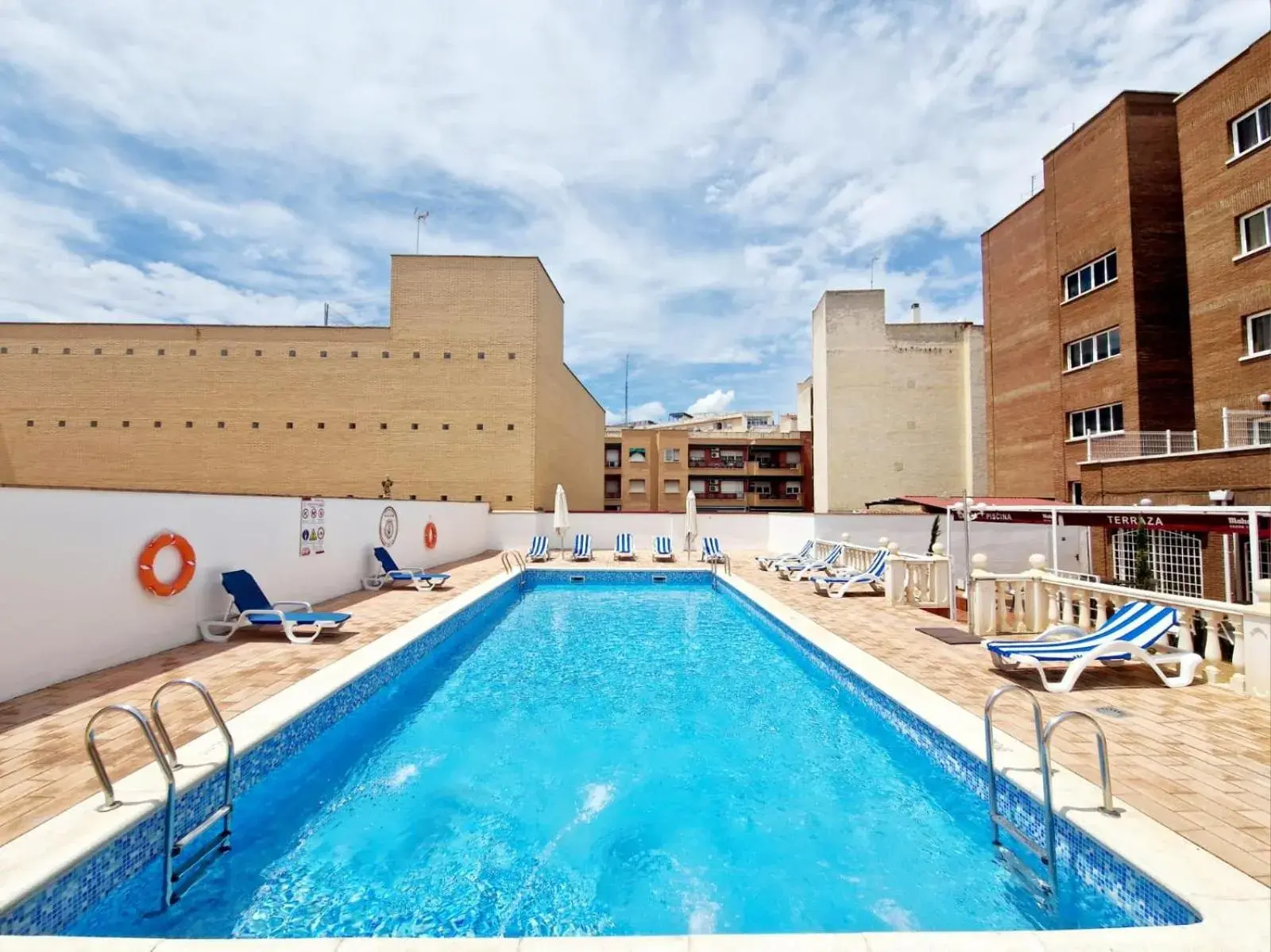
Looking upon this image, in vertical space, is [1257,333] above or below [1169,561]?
above

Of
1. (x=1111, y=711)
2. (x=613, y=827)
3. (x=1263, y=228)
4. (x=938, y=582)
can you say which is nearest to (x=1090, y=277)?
(x=1263, y=228)

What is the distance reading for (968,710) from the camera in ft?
16.5

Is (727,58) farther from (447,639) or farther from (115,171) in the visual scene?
(115,171)

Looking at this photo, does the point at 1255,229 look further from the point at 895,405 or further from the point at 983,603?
the point at 895,405

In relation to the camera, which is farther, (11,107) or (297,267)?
(297,267)

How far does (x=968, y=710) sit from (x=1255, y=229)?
17537mm

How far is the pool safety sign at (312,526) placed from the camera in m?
10.1

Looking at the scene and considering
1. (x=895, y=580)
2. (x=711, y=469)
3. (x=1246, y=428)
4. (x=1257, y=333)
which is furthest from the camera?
(x=711, y=469)

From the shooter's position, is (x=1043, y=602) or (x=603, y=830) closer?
(x=603, y=830)

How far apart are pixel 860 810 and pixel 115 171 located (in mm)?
19531

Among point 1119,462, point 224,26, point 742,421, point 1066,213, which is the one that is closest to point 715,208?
point 224,26

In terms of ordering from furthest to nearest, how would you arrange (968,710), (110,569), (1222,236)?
(1222,236)
(110,569)
(968,710)

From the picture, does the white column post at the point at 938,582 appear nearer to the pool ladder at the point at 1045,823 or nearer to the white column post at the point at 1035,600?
the white column post at the point at 1035,600

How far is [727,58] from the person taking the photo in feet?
28.0
